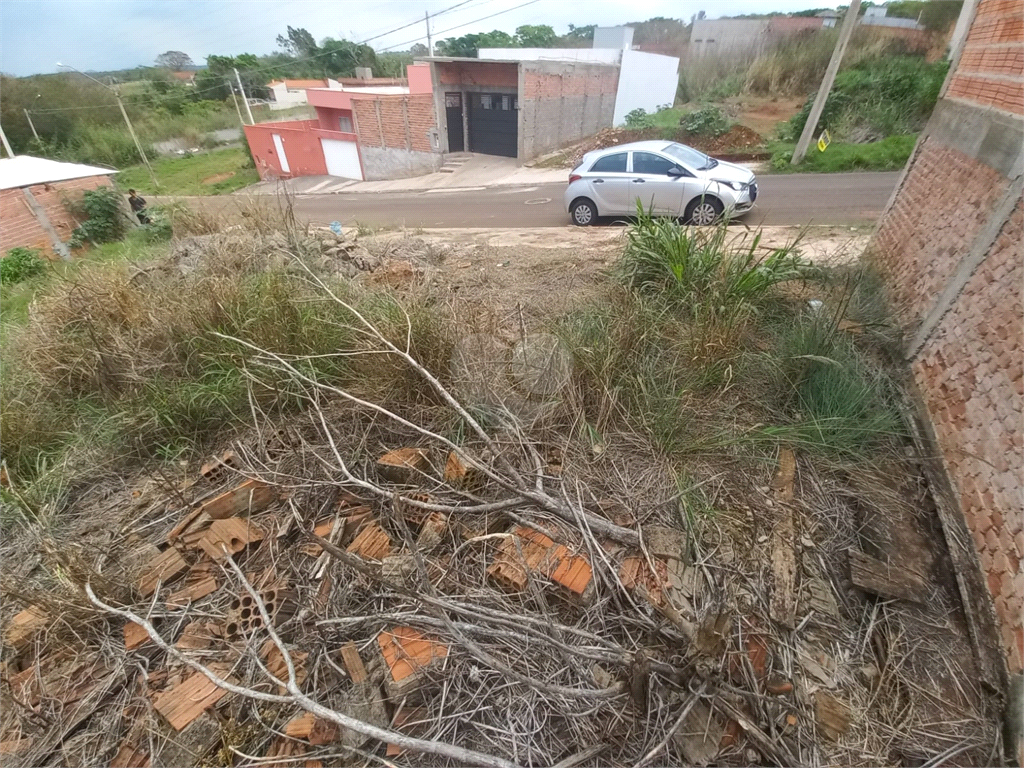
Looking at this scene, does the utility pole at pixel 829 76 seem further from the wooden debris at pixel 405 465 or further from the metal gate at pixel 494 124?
the wooden debris at pixel 405 465

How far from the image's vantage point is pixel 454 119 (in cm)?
2020

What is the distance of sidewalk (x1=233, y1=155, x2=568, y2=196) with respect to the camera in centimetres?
1664

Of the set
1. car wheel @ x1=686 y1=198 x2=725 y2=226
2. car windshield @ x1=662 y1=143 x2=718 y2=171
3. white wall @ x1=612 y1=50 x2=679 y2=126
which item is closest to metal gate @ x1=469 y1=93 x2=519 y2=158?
white wall @ x1=612 y1=50 x2=679 y2=126

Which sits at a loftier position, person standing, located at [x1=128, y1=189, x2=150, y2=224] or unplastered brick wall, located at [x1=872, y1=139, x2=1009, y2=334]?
unplastered brick wall, located at [x1=872, y1=139, x2=1009, y2=334]

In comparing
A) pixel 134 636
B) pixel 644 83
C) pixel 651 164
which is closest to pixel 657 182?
pixel 651 164

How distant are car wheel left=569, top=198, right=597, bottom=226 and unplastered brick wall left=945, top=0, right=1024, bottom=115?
5.30m

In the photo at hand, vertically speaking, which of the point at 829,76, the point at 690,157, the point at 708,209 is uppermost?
the point at 829,76

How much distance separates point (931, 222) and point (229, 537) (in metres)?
5.30

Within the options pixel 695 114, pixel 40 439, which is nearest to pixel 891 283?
pixel 40 439

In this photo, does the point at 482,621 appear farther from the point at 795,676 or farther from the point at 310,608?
the point at 795,676

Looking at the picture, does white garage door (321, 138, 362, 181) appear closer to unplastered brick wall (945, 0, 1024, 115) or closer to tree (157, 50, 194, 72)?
tree (157, 50, 194, 72)

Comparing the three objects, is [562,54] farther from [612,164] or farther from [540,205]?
[612,164]

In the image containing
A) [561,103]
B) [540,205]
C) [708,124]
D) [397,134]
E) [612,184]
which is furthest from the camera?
[397,134]

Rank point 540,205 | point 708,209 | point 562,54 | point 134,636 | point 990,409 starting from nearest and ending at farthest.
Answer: point 134,636 < point 990,409 < point 708,209 < point 540,205 < point 562,54
